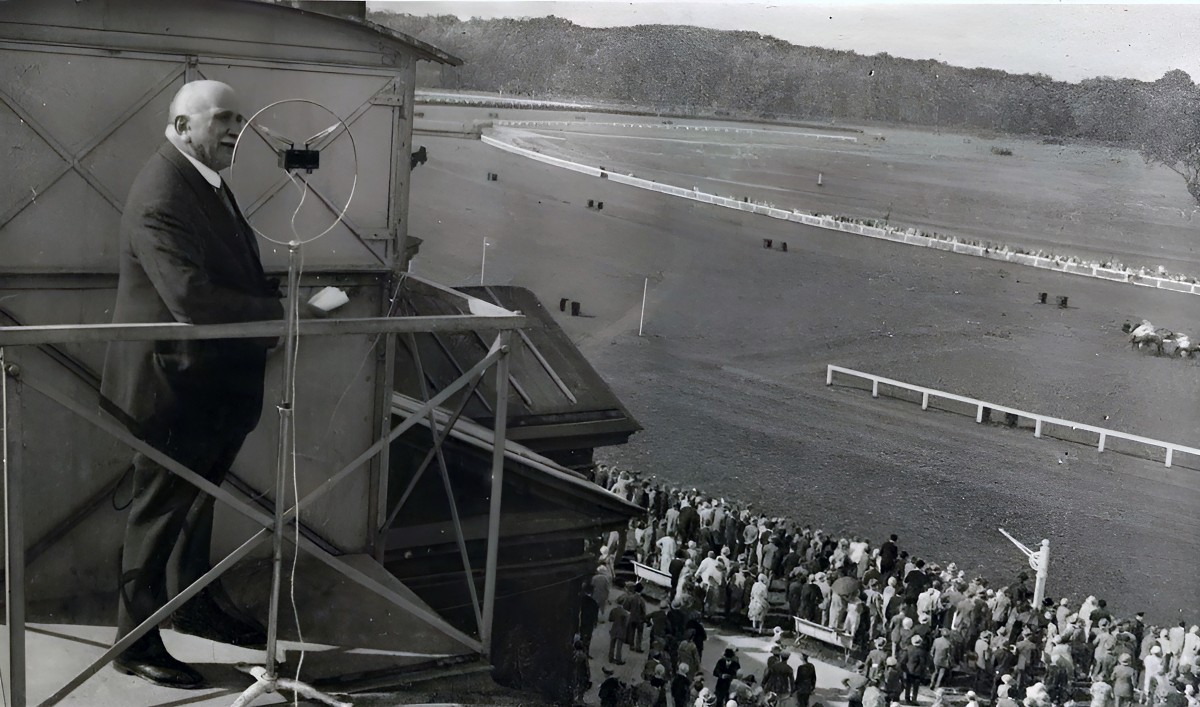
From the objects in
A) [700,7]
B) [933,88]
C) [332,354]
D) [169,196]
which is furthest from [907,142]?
[169,196]

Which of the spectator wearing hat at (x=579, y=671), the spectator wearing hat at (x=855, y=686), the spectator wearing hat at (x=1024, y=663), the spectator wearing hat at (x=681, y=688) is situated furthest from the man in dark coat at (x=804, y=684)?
the spectator wearing hat at (x=1024, y=663)

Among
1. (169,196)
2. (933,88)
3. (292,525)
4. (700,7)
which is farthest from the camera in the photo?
(933,88)

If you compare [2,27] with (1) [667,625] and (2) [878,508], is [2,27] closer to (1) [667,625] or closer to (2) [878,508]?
(1) [667,625]

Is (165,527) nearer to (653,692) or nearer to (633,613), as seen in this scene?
(653,692)

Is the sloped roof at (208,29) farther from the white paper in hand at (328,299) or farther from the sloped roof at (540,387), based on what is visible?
the sloped roof at (540,387)

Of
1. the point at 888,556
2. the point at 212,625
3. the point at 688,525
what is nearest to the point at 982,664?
the point at 888,556

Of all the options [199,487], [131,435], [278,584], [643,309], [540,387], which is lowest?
[643,309]
